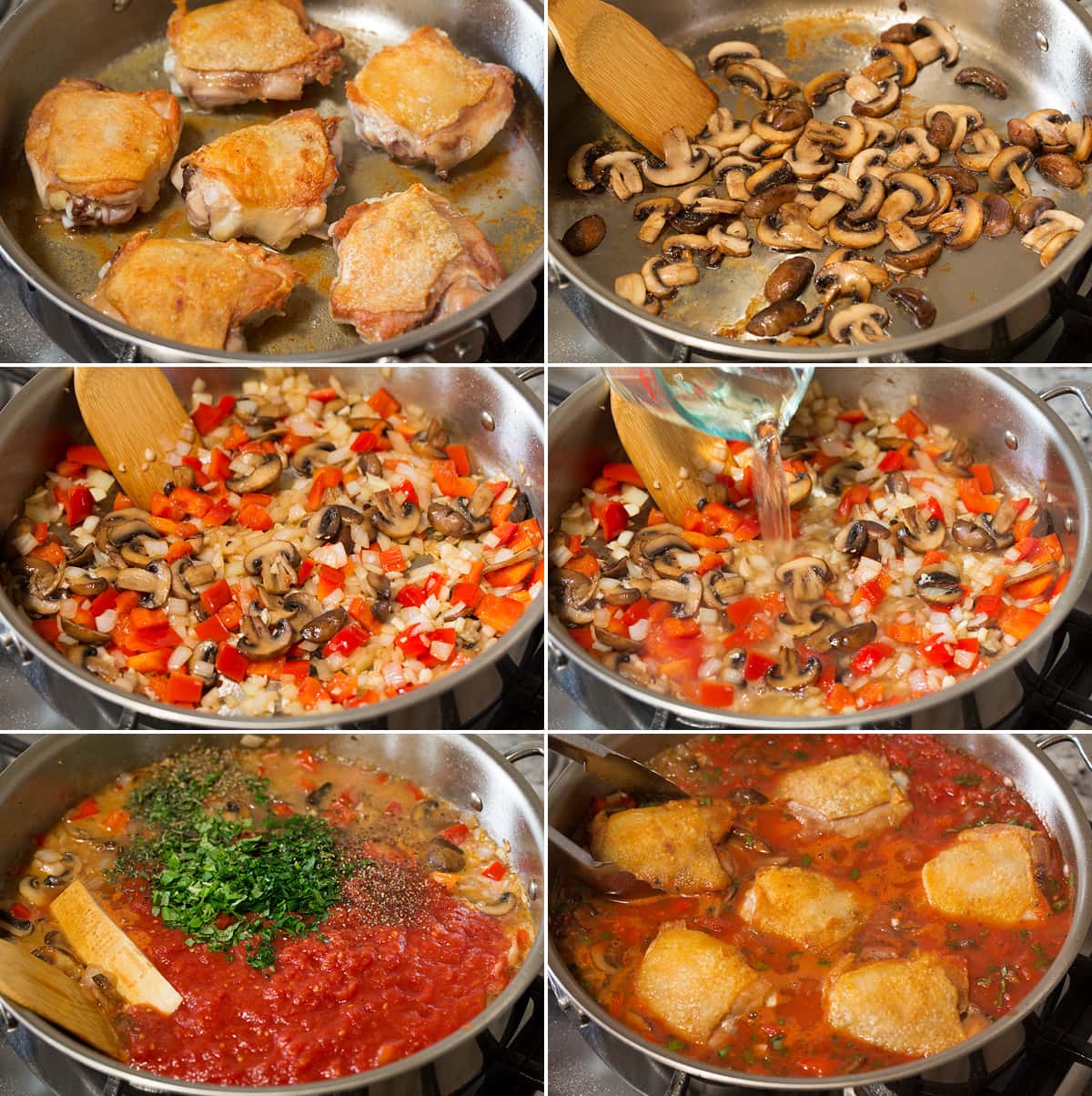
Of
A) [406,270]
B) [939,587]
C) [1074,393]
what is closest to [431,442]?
[406,270]

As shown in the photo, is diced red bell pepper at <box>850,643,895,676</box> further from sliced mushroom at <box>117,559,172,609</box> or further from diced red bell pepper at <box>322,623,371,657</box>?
sliced mushroom at <box>117,559,172,609</box>

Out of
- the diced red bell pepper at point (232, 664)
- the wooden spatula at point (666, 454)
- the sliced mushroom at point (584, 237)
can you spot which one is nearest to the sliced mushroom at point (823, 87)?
the sliced mushroom at point (584, 237)

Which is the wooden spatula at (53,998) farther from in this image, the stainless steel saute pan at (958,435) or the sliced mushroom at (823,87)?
the sliced mushroom at (823,87)

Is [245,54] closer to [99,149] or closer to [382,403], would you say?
[99,149]

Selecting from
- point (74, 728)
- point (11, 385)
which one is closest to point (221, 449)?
point (11, 385)

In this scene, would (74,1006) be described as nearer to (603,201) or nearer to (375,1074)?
(375,1074)
